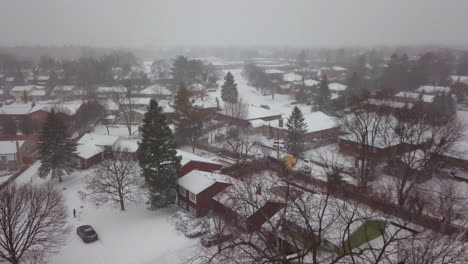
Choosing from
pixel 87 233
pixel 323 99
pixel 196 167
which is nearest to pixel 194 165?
pixel 196 167

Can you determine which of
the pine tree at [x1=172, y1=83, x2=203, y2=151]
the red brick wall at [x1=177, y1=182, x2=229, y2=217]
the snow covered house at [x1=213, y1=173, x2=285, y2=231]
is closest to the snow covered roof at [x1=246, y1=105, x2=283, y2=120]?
the pine tree at [x1=172, y1=83, x2=203, y2=151]

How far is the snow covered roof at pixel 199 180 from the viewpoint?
2161cm

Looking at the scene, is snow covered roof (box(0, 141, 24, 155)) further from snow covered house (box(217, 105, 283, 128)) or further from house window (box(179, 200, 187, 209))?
snow covered house (box(217, 105, 283, 128))

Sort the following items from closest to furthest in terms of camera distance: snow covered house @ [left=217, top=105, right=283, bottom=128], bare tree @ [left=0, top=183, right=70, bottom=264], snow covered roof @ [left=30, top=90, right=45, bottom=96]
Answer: bare tree @ [left=0, top=183, right=70, bottom=264] < snow covered house @ [left=217, top=105, right=283, bottom=128] < snow covered roof @ [left=30, top=90, right=45, bottom=96]

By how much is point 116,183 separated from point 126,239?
16.1 feet

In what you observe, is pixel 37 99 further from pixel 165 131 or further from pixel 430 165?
pixel 430 165

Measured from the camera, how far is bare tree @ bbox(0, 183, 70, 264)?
15359 millimetres

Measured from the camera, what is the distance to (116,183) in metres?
22.8

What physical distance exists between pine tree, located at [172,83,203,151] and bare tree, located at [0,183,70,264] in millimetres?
16865

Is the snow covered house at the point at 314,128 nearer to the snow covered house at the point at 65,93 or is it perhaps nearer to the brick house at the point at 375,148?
the brick house at the point at 375,148

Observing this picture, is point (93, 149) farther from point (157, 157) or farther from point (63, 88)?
point (63, 88)

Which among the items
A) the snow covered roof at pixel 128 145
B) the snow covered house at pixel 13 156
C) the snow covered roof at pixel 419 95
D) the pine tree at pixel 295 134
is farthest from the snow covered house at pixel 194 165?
the snow covered roof at pixel 419 95

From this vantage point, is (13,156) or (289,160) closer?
(289,160)

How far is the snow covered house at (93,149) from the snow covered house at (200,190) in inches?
431
